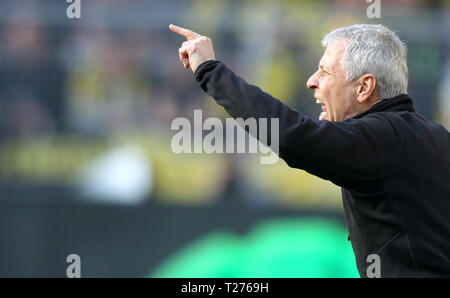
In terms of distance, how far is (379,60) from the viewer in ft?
9.18

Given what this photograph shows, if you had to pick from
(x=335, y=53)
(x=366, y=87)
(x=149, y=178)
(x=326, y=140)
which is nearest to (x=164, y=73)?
(x=149, y=178)

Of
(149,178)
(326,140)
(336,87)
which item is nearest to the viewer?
(326,140)

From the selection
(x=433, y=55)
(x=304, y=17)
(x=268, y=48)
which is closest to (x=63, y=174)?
(x=268, y=48)

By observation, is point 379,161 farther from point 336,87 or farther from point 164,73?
point 164,73

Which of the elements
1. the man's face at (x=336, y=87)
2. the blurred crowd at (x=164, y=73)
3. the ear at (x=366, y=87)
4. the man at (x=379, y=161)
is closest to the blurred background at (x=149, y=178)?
the blurred crowd at (x=164, y=73)

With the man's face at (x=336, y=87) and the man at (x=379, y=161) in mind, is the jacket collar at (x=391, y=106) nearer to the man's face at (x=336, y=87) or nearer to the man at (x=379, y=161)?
the man at (x=379, y=161)

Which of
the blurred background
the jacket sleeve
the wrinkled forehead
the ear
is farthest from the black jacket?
the blurred background

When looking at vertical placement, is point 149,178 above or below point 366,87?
above

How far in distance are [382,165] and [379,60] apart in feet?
1.59

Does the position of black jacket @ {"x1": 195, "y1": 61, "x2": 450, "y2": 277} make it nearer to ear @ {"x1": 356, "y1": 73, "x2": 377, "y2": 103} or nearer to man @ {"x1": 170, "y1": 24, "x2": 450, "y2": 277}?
man @ {"x1": 170, "y1": 24, "x2": 450, "y2": 277}

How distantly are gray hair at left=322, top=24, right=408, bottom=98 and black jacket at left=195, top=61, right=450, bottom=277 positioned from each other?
0.17 meters

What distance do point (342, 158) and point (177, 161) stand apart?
14.9ft

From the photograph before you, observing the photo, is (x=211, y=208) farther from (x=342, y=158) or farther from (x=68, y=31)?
(x=342, y=158)
